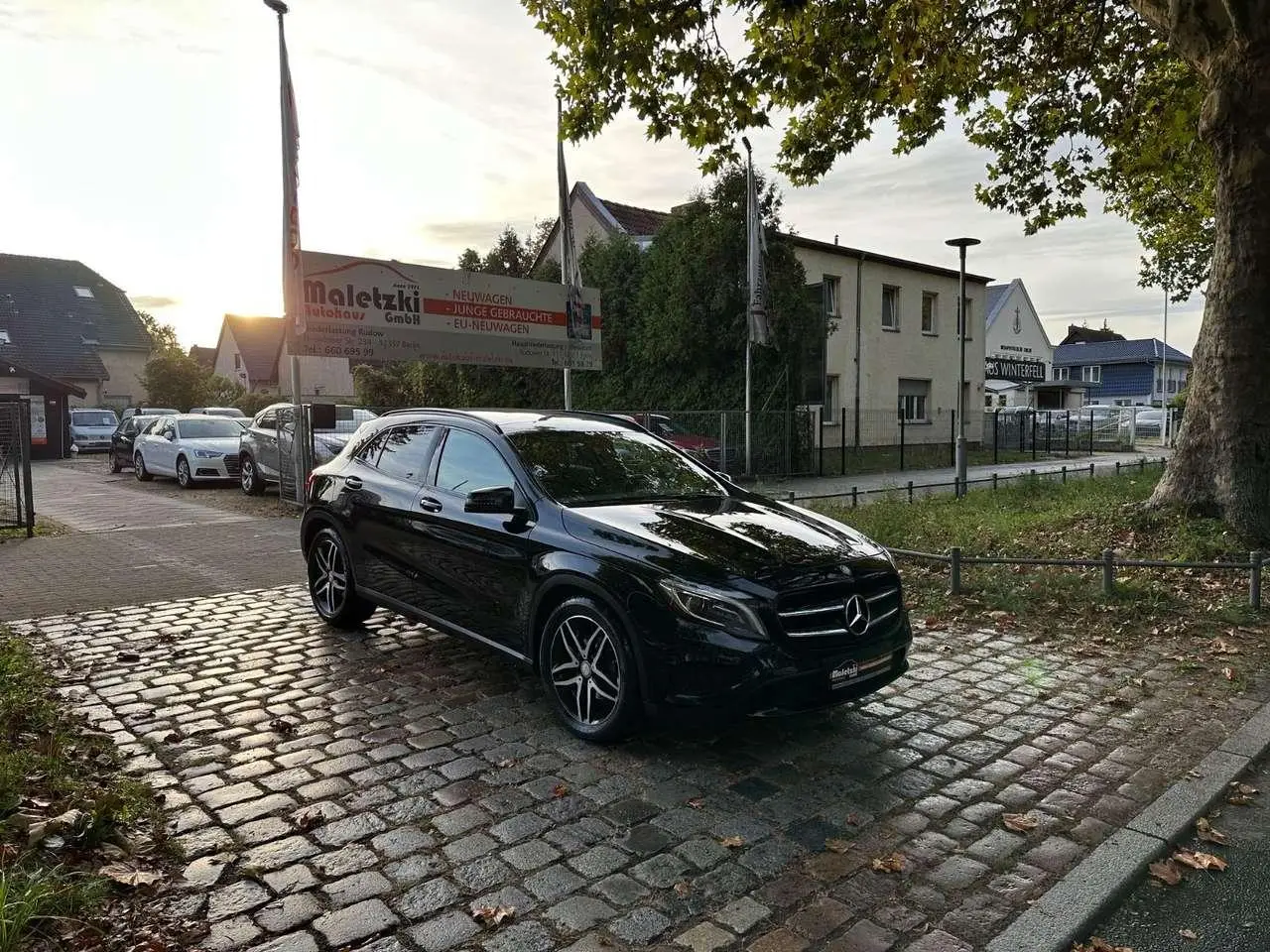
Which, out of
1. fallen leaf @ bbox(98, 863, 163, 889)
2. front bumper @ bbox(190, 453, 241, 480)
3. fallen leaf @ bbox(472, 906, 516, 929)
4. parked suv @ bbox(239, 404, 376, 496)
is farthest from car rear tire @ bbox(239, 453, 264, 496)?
fallen leaf @ bbox(472, 906, 516, 929)

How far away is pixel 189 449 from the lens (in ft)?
61.7

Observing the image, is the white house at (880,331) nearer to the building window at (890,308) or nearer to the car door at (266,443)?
the building window at (890,308)

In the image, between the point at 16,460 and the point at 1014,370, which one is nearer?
the point at 16,460

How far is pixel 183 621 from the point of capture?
715 centimetres

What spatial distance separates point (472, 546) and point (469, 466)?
0.59 metres

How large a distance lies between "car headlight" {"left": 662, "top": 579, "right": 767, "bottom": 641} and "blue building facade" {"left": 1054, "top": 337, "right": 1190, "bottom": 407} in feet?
251

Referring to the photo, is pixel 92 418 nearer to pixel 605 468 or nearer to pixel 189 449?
pixel 189 449

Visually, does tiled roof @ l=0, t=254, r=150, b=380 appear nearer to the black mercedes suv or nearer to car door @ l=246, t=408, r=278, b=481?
car door @ l=246, t=408, r=278, b=481

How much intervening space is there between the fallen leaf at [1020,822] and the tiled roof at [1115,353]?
79296 millimetres

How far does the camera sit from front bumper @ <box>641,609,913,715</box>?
3.99 meters

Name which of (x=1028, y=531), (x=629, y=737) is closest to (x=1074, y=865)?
(x=629, y=737)

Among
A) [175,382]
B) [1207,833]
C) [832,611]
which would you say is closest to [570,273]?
[832,611]

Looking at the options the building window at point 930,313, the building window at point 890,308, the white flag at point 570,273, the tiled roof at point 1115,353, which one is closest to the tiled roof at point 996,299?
the building window at point 930,313

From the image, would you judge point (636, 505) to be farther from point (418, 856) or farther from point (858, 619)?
point (418, 856)
